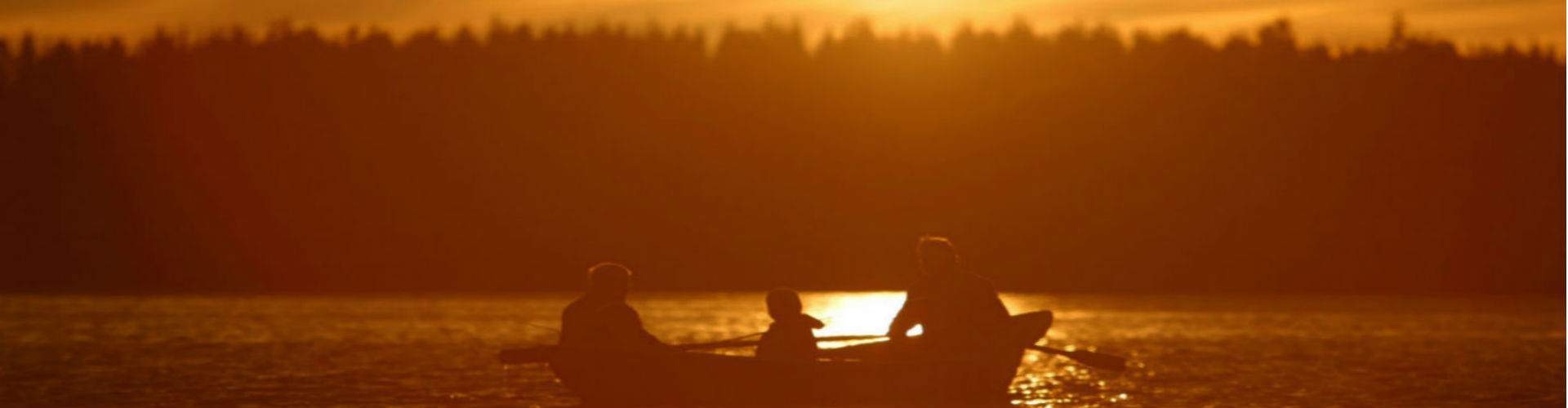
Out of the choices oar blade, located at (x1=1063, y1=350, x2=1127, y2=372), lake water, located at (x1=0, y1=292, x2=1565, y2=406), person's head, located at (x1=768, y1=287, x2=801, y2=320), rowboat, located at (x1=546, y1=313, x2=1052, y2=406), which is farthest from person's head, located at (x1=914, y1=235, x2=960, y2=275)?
lake water, located at (x1=0, y1=292, x2=1565, y2=406)

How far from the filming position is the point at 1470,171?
102 meters

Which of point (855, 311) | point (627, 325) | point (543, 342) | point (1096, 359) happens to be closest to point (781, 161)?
point (855, 311)

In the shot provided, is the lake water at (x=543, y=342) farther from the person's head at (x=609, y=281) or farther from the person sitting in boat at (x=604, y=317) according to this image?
the person's head at (x=609, y=281)

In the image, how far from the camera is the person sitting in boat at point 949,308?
63.2 ft

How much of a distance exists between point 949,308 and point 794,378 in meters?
1.60

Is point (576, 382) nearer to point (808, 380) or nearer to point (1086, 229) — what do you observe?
point (808, 380)

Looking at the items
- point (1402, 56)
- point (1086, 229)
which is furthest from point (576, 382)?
point (1402, 56)

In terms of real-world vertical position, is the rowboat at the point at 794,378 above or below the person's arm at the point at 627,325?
below

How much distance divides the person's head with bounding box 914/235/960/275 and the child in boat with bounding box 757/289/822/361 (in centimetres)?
102

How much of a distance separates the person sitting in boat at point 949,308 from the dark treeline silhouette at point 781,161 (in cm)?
6691

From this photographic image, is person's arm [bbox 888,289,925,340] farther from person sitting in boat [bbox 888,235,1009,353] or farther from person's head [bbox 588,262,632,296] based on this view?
person's head [bbox 588,262,632,296]

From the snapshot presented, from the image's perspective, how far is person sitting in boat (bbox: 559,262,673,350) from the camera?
1823 centimetres

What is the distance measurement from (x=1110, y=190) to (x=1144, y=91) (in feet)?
33.5

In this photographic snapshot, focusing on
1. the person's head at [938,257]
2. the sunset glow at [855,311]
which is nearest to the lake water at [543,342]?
the sunset glow at [855,311]
